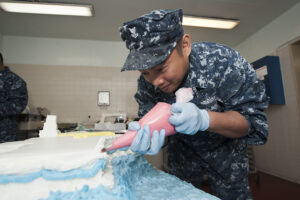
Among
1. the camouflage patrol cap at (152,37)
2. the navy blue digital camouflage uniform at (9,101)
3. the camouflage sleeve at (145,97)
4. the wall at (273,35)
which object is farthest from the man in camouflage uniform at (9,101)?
the wall at (273,35)

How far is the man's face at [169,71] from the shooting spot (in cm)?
86

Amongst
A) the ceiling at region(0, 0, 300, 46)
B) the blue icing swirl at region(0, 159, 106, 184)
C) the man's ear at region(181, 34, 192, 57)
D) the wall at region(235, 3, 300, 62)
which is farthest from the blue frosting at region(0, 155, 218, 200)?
the wall at region(235, 3, 300, 62)

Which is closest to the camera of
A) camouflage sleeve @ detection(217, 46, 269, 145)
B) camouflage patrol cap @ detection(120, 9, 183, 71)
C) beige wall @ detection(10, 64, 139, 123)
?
camouflage patrol cap @ detection(120, 9, 183, 71)

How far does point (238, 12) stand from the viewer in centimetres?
336

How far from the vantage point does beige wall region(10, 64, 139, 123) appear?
13.3 feet

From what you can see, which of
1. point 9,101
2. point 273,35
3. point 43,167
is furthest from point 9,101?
point 273,35

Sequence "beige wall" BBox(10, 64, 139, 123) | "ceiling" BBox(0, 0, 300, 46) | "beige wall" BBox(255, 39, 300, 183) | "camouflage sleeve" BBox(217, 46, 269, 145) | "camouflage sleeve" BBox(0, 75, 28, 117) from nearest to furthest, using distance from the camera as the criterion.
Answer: "camouflage sleeve" BBox(217, 46, 269, 145), "camouflage sleeve" BBox(0, 75, 28, 117), "beige wall" BBox(255, 39, 300, 183), "ceiling" BBox(0, 0, 300, 46), "beige wall" BBox(10, 64, 139, 123)

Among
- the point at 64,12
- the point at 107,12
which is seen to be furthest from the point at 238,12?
the point at 64,12

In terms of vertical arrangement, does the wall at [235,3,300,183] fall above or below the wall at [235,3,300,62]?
below

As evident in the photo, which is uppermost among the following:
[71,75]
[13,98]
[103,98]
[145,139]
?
[71,75]

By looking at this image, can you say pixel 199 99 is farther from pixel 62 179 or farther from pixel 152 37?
pixel 62 179

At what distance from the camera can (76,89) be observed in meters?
4.16

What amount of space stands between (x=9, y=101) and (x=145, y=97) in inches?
83.8

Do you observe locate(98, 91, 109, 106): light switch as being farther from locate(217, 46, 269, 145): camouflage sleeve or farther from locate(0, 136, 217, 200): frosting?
locate(0, 136, 217, 200): frosting
